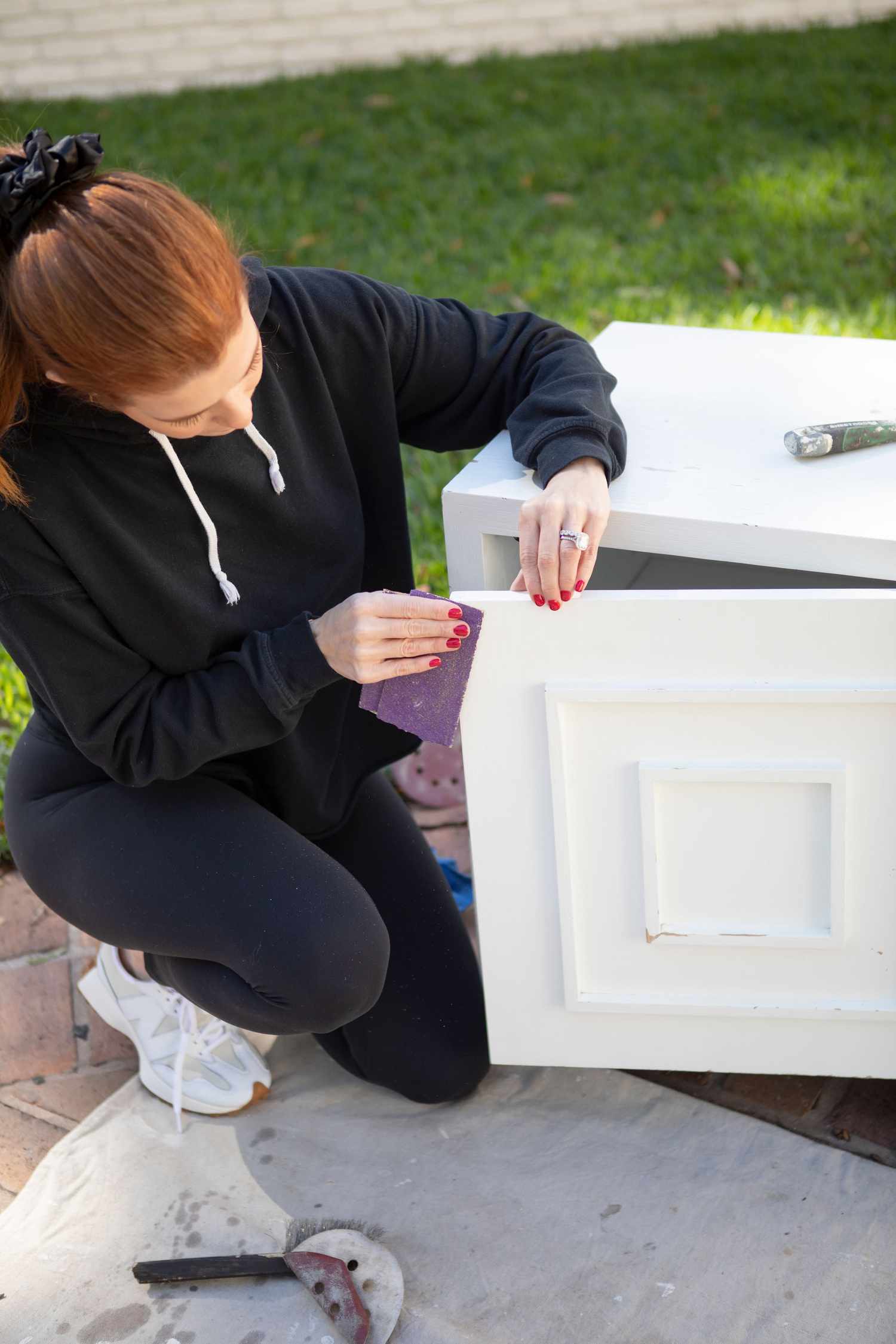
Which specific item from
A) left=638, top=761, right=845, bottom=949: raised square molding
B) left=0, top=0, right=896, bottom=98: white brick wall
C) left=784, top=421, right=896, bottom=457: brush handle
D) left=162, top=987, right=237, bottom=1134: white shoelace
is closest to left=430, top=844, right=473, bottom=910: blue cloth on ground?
left=162, top=987, right=237, bottom=1134: white shoelace

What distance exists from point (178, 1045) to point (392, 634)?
729mm

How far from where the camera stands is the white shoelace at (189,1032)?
61.1 inches

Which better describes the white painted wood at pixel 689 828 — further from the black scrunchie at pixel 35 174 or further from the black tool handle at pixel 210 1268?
the black scrunchie at pixel 35 174

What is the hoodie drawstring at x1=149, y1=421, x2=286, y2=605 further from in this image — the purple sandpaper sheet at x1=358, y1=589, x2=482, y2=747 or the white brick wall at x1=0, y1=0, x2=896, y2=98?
the white brick wall at x1=0, y1=0, x2=896, y2=98

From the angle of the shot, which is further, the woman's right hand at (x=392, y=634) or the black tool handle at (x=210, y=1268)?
the black tool handle at (x=210, y=1268)

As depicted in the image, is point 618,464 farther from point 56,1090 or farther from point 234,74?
point 234,74

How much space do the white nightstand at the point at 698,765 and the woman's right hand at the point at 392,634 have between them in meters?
0.04

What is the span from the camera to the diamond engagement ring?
1170 mm

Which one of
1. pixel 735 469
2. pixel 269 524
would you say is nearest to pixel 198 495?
pixel 269 524

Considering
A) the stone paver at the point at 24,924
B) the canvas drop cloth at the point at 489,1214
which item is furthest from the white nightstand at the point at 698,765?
the stone paver at the point at 24,924

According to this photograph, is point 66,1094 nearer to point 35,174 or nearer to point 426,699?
point 426,699

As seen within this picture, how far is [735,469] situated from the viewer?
1.33 metres

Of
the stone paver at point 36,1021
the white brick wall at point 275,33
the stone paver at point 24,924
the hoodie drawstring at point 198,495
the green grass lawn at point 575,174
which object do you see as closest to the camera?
the hoodie drawstring at point 198,495

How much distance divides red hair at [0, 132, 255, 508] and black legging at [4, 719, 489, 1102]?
49cm
